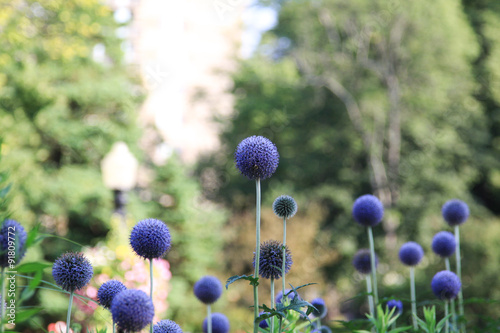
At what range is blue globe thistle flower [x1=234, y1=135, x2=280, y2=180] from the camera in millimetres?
1577

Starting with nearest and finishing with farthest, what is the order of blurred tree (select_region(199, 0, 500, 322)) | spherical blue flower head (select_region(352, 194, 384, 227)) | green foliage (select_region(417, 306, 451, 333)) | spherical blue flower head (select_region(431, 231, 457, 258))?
green foliage (select_region(417, 306, 451, 333))
spherical blue flower head (select_region(352, 194, 384, 227))
spherical blue flower head (select_region(431, 231, 457, 258))
blurred tree (select_region(199, 0, 500, 322))

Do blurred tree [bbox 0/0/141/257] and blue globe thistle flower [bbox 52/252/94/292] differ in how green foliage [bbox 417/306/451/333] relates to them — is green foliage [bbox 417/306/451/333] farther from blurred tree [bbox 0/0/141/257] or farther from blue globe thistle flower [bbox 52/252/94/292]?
A: blurred tree [bbox 0/0/141/257]

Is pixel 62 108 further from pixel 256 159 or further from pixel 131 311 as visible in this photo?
pixel 131 311

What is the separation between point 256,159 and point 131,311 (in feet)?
2.07

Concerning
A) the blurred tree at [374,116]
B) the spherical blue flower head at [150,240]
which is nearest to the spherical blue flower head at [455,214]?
the spherical blue flower head at [150,240]

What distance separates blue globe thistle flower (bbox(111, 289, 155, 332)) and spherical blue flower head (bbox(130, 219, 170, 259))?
340mm

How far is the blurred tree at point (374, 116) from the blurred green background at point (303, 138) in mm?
62

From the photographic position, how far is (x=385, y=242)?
52.7 ft

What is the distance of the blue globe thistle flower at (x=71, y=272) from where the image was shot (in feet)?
4.81

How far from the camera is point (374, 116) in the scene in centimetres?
1780

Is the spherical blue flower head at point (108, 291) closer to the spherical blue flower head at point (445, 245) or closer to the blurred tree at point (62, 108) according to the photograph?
the spherical blue flower head at point (445, 245)

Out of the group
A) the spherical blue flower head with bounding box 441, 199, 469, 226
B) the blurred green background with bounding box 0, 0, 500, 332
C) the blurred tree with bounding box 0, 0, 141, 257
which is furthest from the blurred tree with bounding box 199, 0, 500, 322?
the spherical blue flower head with bounding box 441, 199, 469, 226

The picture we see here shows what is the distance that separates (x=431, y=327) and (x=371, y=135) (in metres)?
16.5

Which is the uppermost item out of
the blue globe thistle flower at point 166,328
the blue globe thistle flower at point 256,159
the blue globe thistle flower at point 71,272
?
the blue globe thistle flower at point 256,159
